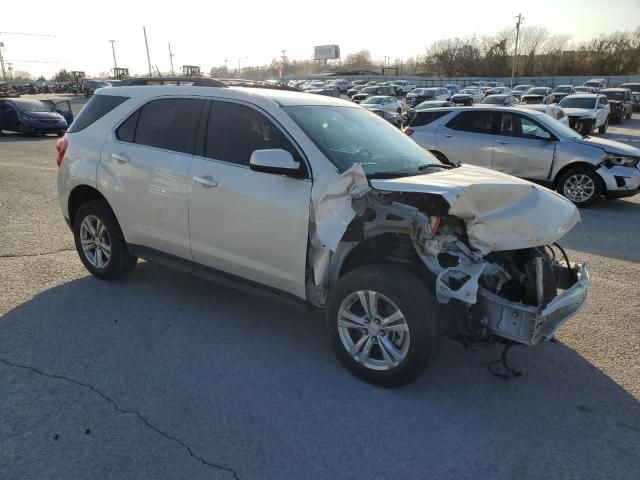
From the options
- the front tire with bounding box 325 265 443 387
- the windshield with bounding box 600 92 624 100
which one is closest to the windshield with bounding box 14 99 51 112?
the front tire with bounding box 325 265 443 387

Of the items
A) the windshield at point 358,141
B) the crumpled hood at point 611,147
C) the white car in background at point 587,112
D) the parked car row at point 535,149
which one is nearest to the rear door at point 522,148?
the parked car row at point 535,149

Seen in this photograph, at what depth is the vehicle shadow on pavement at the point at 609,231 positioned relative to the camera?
6.26 meters

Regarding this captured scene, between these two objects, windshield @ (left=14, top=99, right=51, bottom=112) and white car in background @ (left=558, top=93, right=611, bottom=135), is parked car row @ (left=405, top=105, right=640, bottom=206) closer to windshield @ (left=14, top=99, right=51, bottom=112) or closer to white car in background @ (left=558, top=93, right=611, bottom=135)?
white car in background @ (left=558, top=93, right=611, bottom=135)

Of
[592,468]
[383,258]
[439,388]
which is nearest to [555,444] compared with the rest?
[592,468]

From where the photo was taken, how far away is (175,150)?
424 cm

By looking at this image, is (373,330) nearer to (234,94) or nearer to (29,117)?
(234,94)

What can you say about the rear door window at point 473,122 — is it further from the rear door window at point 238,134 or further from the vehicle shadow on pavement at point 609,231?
the rear door window at point 238,134

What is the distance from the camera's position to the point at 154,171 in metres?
4.28

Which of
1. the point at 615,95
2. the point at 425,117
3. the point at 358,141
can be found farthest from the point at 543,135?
the point at 615,95

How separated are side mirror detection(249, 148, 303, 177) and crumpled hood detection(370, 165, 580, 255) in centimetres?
58

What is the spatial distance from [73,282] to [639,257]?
6.45 metres

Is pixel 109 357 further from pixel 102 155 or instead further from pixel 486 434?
pixel 486 434

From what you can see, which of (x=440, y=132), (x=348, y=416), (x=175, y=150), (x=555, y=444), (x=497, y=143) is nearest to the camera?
(x=555, y=444)

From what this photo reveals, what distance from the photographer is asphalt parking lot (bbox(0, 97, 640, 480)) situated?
104 inches
